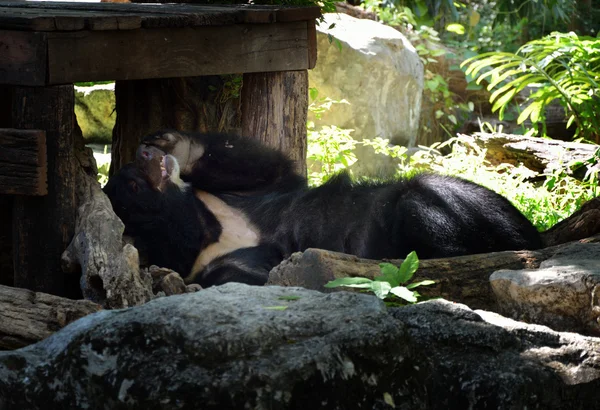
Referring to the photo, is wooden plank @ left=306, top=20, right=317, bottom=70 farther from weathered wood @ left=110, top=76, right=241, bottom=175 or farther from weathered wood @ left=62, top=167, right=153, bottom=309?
weathered wood @ left=62, top=167, right=153, bottom=309

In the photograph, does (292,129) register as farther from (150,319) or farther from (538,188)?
(150,319)

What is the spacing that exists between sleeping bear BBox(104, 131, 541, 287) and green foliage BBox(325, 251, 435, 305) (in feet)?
2.77

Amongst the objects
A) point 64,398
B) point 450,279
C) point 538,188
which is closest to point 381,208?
point 450,279

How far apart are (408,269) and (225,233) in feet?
5.07

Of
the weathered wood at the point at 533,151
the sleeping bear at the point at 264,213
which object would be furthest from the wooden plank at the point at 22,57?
the weathered wood at the point at 533,151

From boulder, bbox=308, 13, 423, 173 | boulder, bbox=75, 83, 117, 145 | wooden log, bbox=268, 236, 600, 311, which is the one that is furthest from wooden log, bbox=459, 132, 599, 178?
boulder, bbox=75, 83, 117, 145

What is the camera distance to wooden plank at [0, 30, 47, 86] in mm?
3236

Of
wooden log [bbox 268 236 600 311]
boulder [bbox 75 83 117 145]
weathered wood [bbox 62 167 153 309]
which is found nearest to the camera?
wooden log [bbox 268 236 600 311]

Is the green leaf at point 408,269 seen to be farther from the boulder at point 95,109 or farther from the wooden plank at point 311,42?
the boulder at point 95,109

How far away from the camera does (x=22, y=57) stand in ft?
10.7

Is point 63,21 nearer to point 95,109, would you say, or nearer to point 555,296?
point 555,296

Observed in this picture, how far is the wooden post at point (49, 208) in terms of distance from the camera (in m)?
3.36

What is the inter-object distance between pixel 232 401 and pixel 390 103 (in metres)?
7.26

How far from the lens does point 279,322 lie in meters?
1.99
